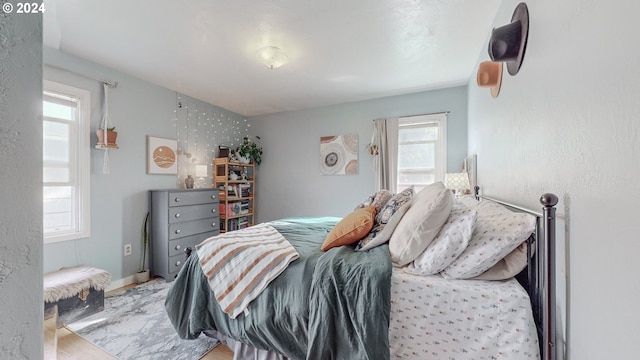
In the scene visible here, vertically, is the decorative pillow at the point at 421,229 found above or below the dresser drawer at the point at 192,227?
above

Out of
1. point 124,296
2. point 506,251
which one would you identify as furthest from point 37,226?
point 124,296

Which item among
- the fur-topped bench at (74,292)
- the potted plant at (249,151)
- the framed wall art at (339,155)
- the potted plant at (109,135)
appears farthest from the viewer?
the potted plant at (249,151)

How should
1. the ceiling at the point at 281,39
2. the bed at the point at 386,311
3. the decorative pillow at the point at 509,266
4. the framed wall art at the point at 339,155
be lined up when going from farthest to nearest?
the framed wall art at the point at 339,155 → the ceiling at the point at 281,39 → the decorative pillow at the point at 509,266 → the bed at the point at 386,311

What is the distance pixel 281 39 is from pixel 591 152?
2232 millimetres

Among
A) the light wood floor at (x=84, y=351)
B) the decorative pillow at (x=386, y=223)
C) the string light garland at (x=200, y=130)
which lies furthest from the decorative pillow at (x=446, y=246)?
the string light garland at (x=200, y=130)

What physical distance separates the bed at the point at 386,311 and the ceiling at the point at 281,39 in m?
1.70

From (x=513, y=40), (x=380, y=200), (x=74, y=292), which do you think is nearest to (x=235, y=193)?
(x=74, y=292)

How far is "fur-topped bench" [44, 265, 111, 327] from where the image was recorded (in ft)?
6.56

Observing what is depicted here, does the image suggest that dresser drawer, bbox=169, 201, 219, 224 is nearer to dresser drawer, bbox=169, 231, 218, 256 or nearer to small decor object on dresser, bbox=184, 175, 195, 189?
dresser drawer, bbox=169, 231, 218, 256

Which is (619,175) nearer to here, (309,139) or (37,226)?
(37,226)

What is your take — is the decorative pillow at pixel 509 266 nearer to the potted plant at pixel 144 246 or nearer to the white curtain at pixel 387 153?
the white curtain at pixel 387 153

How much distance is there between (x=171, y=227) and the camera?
3076 mm

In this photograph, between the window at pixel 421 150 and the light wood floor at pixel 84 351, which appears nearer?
the light wood floor at pixel 84 351

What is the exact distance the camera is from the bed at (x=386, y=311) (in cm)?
104
